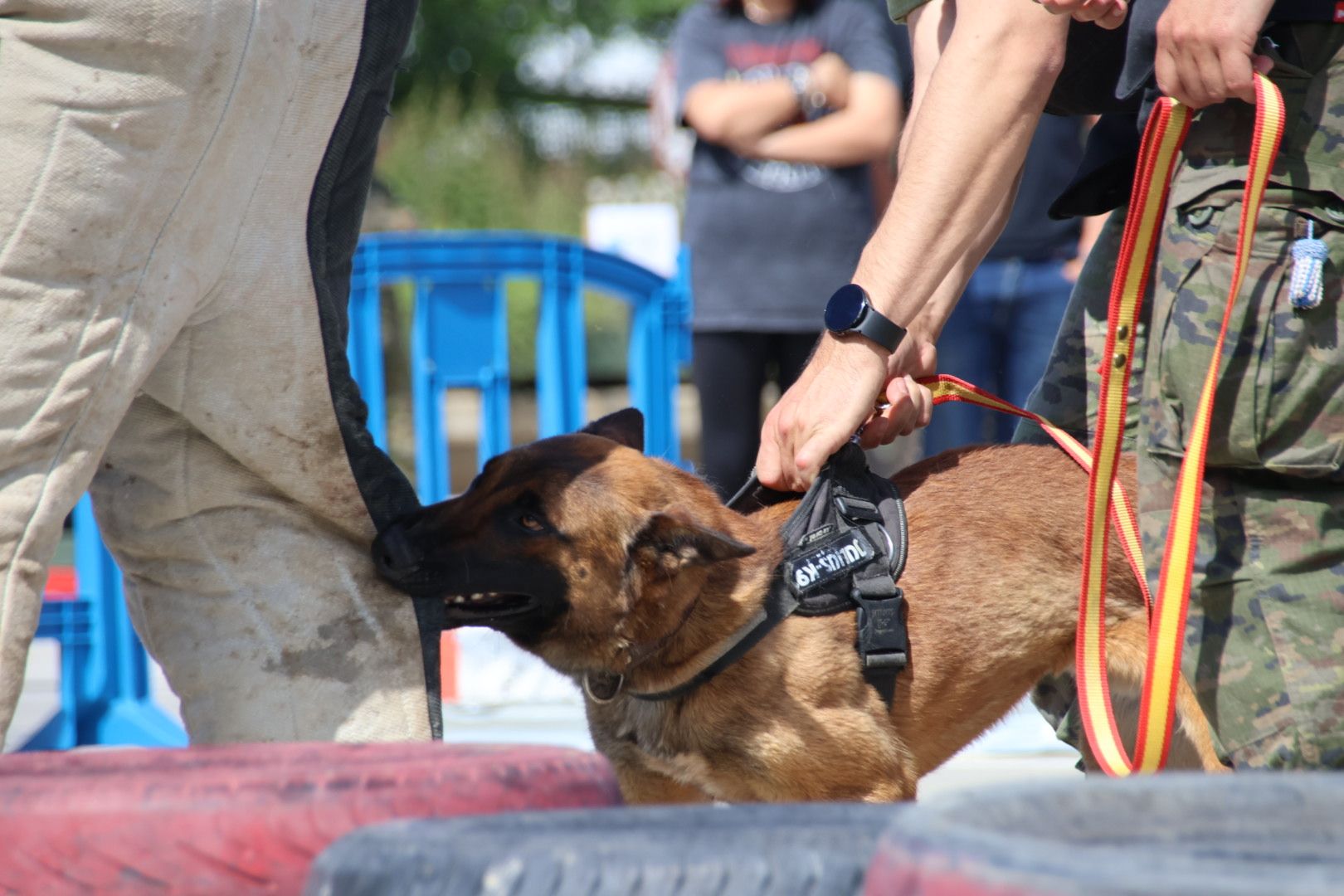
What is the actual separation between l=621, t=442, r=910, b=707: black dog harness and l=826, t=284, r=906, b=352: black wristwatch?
36 centimetres

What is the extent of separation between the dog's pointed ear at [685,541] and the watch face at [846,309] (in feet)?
1.65

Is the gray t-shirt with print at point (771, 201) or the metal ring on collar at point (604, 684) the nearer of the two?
the metal ring on collar at point (604, 684)

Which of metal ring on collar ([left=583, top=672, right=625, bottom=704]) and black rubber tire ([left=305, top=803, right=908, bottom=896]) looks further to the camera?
metal ring on collar ([left=583, top=672, right=625, bottom=704])

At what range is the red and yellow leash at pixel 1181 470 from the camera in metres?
2.20

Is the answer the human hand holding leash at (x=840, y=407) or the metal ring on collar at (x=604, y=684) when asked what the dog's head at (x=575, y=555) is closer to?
the metal ring on collar at (x=604, y=684)

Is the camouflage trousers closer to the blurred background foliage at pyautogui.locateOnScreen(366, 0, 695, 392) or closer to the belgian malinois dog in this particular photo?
the belgian malinois dog

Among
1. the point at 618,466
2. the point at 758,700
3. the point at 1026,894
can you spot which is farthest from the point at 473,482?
the point at 1026,894

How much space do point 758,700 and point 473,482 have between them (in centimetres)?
85

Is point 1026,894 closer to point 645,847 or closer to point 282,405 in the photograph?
point 645,847

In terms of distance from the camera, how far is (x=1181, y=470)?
2305 millimetres

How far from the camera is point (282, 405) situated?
2.43 m

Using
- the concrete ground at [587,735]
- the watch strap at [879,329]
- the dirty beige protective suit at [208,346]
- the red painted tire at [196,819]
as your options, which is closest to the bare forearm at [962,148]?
the watch strap at [879,329]

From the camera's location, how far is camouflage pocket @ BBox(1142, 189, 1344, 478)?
222cm

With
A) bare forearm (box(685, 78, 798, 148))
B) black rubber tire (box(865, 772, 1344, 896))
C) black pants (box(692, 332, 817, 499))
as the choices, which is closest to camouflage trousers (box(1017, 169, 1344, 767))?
black rubber tire (box(865, 772, 1344, 896))
